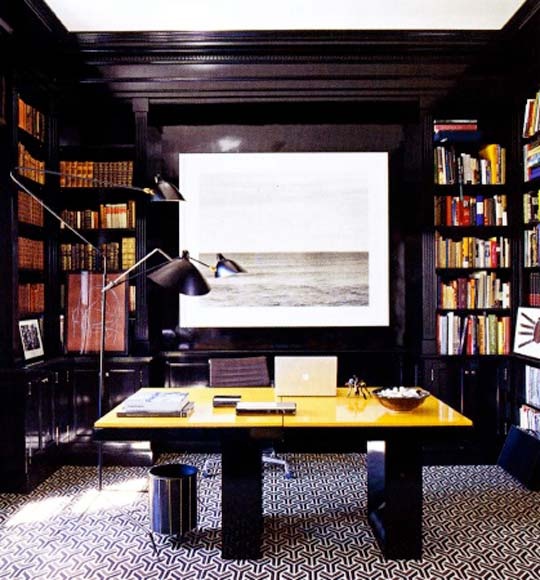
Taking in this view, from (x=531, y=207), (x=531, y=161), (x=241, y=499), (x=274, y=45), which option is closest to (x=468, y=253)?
(x=531, y=207)

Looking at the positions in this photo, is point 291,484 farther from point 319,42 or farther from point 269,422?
point 319,42

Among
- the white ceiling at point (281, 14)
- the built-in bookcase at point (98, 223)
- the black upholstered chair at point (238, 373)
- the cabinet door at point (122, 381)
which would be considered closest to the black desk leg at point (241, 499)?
the black upholstered chair at point (238, 373)

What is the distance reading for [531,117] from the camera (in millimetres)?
4324

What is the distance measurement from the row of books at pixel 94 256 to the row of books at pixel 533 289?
3.21 metres

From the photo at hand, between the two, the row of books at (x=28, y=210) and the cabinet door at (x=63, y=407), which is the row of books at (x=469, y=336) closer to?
the cabinet door at (x=63, y=407)

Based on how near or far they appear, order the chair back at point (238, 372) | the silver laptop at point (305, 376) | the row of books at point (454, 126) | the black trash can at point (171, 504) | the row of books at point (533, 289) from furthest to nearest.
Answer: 1. the row of books at point (454, 126)
2. the row of books at point (533, 289)
3. the chair back at point (238, 372)
4. the silver laptop at point (305, 376)
5. the black trash can at point (171, 504)

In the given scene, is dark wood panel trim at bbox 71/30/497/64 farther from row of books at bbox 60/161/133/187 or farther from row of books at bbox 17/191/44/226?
row of books at bbox 17/191/44/226

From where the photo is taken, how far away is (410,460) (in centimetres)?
288

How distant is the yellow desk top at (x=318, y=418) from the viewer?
9.04 ft

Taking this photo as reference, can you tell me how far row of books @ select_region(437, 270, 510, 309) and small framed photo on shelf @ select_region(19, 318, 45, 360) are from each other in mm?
3184

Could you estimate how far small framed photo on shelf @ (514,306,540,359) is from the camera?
423cm

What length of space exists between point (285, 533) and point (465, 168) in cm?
316

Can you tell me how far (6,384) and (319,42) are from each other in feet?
11.1

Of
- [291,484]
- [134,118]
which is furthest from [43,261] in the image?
[291,484]
